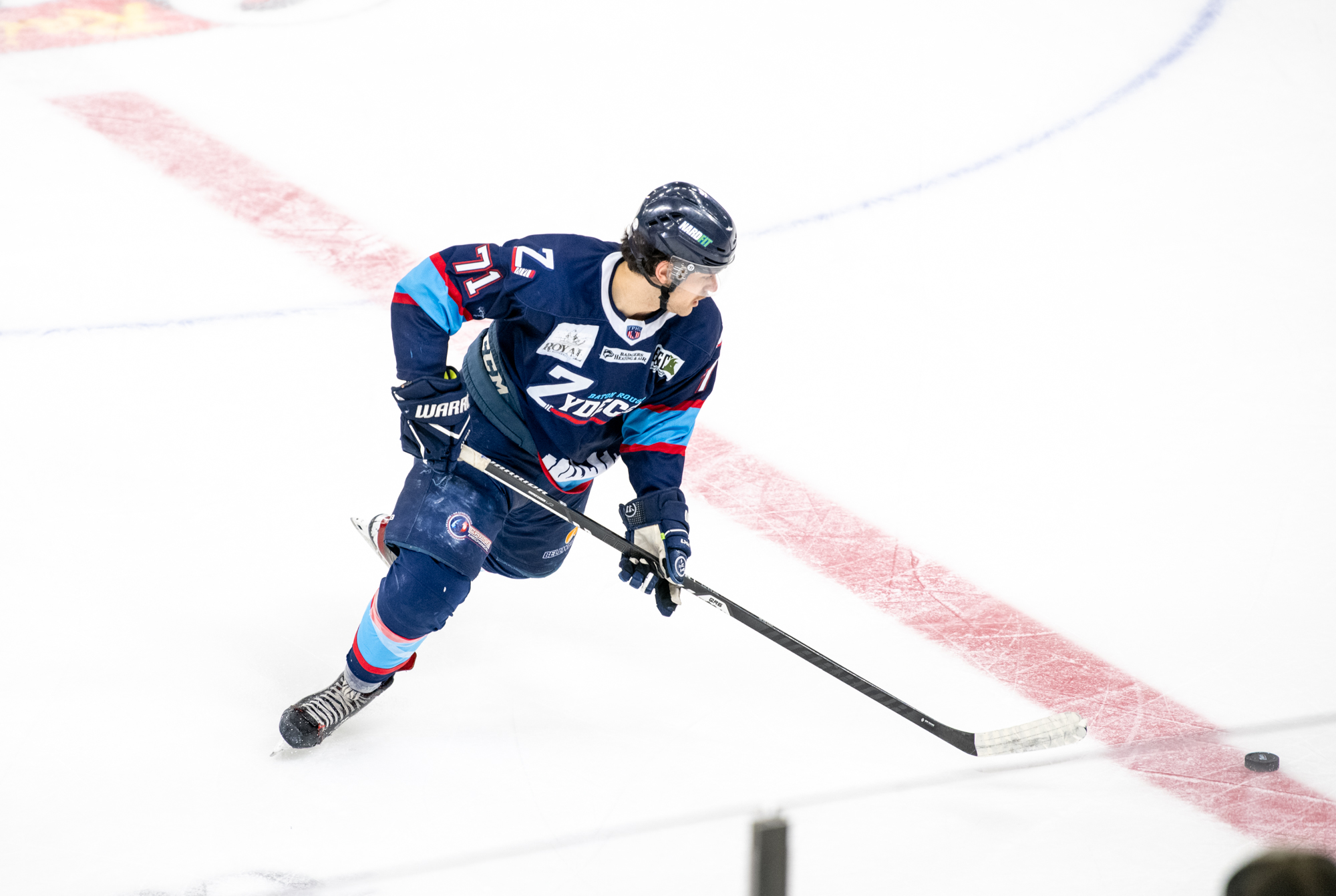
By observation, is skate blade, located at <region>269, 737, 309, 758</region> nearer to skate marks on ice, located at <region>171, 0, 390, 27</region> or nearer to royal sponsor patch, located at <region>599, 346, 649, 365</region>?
royal sponsor patch, located at <region>599, 346, 649, 365</region>

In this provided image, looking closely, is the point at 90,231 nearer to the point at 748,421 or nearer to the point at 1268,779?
the point at 748,421

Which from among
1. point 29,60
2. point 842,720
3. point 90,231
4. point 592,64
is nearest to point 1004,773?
point 842,720

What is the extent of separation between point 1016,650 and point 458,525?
4.45ft

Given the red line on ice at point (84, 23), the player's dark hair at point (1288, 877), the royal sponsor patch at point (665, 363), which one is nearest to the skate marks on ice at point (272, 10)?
the red line on ice at point (84, 23)

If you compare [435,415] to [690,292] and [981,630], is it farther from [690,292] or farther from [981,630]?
[981,630]

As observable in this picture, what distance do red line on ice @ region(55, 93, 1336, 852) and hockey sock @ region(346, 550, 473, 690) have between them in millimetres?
436

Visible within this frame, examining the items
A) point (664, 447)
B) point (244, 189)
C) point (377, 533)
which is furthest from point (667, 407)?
point (244, 189)

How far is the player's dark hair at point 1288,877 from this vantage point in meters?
1.12

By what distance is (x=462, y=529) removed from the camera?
280 cm

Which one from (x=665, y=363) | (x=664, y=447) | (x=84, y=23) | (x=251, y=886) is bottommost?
(x=251, y=886)

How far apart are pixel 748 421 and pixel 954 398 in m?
0.62

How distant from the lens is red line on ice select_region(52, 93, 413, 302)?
4.66m

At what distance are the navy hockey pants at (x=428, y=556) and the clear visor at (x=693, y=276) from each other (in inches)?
23.5

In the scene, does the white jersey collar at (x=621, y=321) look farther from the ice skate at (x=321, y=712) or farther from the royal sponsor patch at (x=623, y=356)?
the ice skate at (x=321, y=712)
